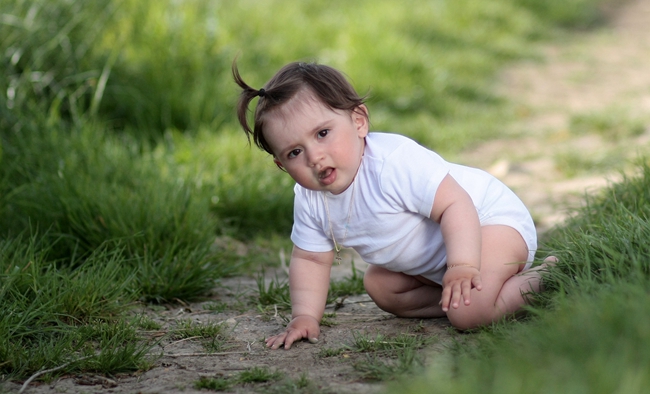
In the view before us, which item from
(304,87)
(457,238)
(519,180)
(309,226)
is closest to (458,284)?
(457,238)

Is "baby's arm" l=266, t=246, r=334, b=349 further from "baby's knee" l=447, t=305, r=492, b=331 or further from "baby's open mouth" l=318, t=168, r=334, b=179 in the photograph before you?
"baby's knee" l=447, t=305, r=492, b=331

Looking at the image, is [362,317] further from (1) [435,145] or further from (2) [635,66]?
(2) [635,66]

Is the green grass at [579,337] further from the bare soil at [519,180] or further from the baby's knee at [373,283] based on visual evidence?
the baby's knee at [373,283]

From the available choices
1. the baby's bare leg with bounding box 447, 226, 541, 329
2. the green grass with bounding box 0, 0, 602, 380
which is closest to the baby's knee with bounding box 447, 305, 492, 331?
the baby's bare leg with bounding box 447, 226, 541, 329

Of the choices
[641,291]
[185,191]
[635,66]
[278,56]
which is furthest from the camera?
[635,66]

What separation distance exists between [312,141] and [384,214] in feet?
1.16

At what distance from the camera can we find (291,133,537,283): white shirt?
2.44 m

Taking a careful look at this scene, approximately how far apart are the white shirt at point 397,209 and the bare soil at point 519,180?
27 cm

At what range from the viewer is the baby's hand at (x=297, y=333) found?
7.84 feet

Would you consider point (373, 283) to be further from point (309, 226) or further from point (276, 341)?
point (276, 341)

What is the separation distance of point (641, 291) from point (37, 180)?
279 cm

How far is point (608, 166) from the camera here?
14.9ft

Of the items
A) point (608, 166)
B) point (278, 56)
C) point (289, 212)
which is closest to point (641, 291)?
point (289, 212)

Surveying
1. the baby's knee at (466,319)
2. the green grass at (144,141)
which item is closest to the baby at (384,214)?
the baby's knee at (466,319)
